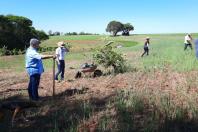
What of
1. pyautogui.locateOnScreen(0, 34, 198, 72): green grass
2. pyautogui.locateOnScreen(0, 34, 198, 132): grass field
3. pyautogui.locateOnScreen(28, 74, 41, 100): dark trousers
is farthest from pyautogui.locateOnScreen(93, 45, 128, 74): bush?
pyautogui.locateOnScreen(28, 74, 41, 100): dark trousers

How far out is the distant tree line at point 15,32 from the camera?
6518 cm

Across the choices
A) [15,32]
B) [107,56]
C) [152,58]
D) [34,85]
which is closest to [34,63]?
[34,85]

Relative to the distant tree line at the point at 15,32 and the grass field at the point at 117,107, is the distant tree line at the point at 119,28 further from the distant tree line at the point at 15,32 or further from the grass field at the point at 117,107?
the grass field at the point at 117,107

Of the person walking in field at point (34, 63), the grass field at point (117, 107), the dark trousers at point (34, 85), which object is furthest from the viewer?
the dark trousers at point (34, 85)

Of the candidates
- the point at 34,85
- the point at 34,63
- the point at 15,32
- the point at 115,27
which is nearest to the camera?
the point at 34,63

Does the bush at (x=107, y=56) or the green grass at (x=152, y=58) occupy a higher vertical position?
the bush at (x=107, y=56)

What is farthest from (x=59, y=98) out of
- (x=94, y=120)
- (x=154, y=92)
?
(x=94, y=120)

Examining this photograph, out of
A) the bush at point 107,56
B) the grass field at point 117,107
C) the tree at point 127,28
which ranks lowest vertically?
the tree at point 127,28

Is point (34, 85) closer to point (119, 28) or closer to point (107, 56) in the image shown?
point (107, 56)

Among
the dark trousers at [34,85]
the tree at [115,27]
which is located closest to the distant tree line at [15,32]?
the dark trousers at [34,85]

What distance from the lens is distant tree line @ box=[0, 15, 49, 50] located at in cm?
6518

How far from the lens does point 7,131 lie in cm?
950

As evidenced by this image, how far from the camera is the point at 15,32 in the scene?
224 ft

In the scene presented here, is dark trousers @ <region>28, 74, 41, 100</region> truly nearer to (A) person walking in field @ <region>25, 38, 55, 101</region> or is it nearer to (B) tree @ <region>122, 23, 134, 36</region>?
(A) person walking in field @ <region>25, 38, 55, 101</region>
